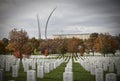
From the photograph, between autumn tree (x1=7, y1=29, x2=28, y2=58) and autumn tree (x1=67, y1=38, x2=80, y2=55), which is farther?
autumn tree (x1=67, y1=38, x2=80, y2=55)

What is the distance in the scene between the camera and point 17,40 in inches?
1342

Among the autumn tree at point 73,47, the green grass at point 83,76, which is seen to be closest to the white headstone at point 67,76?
the green grass at point 83,76

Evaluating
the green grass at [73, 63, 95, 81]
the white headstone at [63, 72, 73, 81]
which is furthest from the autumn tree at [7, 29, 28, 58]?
the white headstone at [63, 72, 73, 81]

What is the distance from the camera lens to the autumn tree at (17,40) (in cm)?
3278

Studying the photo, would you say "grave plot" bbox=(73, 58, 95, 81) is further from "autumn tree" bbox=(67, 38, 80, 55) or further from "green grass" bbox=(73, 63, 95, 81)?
"autumn tree" bbox=(67, 38, 80, 55)

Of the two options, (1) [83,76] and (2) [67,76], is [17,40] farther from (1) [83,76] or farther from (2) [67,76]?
(2) [67,76]

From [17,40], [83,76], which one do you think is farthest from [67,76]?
[17,40]

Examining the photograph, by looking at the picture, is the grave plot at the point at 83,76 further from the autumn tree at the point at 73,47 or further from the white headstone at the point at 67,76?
the autumn tree at the point at 73,47

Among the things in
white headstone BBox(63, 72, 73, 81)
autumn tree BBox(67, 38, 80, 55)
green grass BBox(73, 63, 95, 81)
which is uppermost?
autumn tree BBox(67, 38, 80, 55)

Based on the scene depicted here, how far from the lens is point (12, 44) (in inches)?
1298

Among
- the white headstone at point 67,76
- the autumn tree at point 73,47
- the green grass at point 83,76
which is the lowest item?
the green grass at point 83,76

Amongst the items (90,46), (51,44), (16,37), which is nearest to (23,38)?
(16,37)

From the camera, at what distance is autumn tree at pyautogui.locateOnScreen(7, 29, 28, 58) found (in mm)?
32781

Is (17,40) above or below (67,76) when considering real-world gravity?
above
